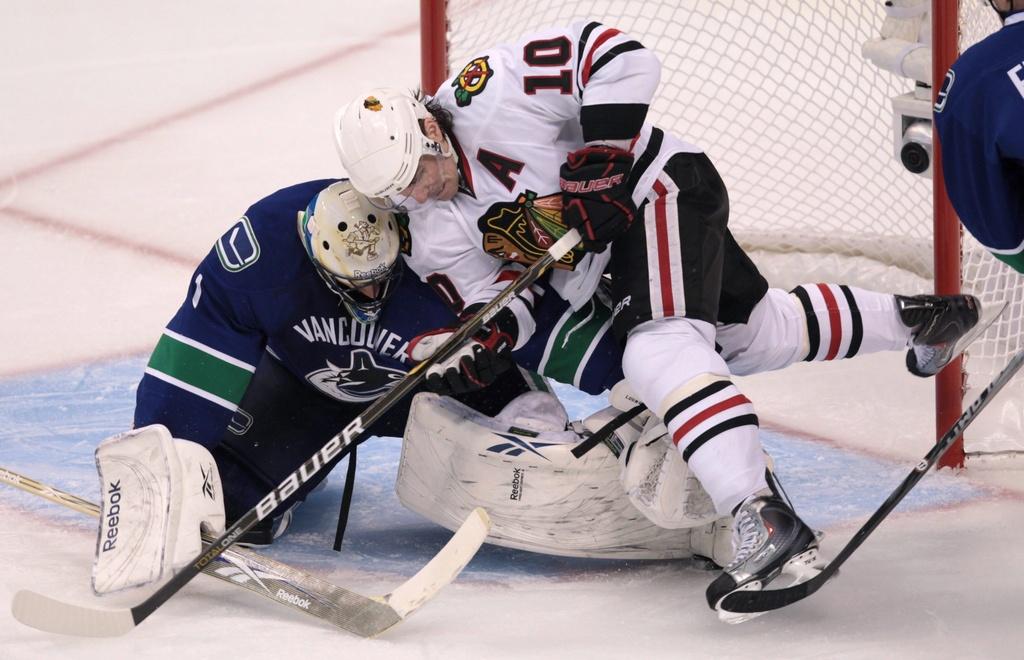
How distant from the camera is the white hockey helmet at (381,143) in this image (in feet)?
7.70

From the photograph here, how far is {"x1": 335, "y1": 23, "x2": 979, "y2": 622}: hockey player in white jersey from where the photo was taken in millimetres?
2275

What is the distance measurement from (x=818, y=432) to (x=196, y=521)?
1.44 m

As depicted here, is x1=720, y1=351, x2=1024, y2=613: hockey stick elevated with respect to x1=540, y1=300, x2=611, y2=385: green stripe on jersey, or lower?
lower

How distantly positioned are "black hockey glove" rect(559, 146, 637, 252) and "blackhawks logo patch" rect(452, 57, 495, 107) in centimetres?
20

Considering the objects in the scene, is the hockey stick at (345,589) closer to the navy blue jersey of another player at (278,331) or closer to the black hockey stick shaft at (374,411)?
the black hockey stick shaft at (374,411)

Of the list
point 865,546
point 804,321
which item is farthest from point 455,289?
point 865,546

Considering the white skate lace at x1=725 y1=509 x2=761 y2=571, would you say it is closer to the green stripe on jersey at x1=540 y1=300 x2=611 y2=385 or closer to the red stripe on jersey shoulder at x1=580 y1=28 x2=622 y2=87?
the green stripe on jersey at x1=540 y1=300 x2=611 y2=385

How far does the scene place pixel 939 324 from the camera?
2799 millimetres

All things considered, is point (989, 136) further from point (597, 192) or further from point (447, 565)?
point (447, 565)

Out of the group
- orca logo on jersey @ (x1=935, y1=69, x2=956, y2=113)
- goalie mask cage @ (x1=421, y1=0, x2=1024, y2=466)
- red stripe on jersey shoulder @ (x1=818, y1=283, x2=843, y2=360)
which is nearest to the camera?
orca logo on jersey @ (x1=935, y1=69, x2=956, y2=113)

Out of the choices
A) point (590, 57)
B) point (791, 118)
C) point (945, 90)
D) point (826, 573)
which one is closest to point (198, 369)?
point (590, 57)

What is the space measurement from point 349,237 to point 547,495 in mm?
555

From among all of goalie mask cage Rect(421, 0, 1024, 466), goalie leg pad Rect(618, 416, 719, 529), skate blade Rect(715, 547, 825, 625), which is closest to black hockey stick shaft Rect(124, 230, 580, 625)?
goalie leg pad Rect(618, 416, 719, 529)

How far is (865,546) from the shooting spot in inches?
106
